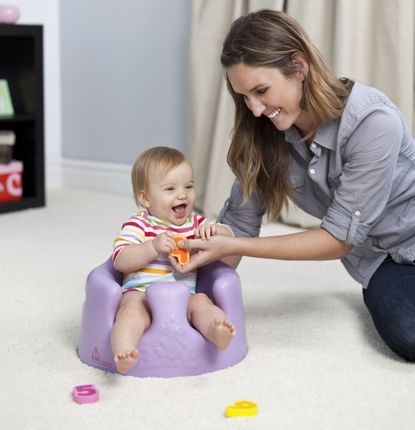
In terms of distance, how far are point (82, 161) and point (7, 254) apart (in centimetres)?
129

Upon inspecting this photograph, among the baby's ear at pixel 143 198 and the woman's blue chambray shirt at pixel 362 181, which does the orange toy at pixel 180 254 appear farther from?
the woman's blue chambray shirt at pixel 362 181

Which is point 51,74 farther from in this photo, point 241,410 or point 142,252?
point 241,410

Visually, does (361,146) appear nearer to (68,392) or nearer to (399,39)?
(68,392)

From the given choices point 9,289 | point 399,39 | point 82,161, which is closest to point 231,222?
point 9,289

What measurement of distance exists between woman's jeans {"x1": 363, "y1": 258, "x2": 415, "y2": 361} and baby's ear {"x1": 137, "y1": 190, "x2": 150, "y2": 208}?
1.75ft

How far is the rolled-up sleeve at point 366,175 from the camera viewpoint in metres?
1.57

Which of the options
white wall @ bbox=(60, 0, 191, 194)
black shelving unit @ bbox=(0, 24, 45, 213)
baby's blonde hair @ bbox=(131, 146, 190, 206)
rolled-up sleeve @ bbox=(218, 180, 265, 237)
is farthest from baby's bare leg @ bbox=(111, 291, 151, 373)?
white wall @ bbox=(60, 0, 191, 194)

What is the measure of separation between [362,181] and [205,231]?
329mm

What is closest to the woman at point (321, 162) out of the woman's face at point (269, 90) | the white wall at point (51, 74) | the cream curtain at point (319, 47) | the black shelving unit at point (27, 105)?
the woman's face at point (269, 90)

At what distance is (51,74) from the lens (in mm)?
3637

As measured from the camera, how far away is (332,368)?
5.06 ft

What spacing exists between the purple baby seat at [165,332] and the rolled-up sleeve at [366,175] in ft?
0.83

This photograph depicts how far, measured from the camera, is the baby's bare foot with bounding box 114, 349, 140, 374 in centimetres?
136

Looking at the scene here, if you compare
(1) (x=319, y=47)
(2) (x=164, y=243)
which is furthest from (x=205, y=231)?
(1) (x=319, y=47)
